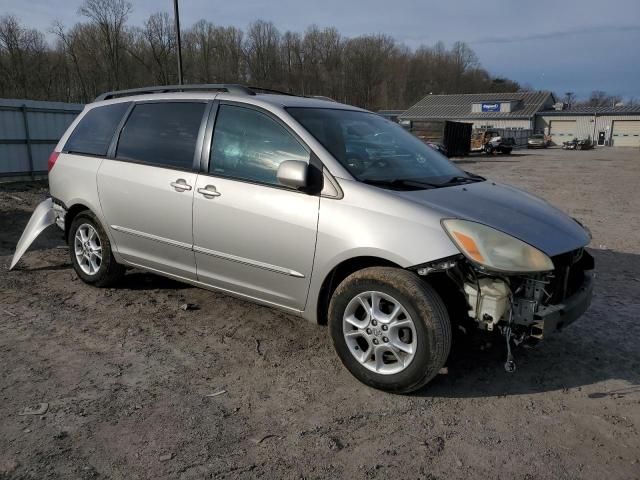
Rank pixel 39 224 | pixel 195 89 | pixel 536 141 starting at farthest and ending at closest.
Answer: pixel 536 141
pixel 39 224
pixel 195 89

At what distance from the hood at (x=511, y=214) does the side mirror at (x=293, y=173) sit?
0.61 m

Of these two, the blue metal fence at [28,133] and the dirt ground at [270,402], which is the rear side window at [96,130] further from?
the blue metal fence at [28,133]

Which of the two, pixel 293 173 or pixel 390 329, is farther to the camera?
pixel 293 173

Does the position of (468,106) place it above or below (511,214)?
above

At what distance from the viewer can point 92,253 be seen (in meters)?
4.92

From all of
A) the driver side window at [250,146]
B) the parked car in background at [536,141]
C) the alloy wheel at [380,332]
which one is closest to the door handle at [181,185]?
the driver side window at [250,146]

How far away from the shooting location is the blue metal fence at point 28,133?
12922 mm

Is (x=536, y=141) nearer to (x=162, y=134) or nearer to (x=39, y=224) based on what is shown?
(x=39, y=224)

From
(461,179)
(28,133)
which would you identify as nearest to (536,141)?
(28,133)

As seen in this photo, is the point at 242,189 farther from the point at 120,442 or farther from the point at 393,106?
the point at 393,106

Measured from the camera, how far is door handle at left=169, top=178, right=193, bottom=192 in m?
3.96

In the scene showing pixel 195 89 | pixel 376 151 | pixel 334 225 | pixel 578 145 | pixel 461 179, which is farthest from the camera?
pixel 578 145

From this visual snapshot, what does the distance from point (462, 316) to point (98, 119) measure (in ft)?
12.6

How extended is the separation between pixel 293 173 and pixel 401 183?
74 cm
